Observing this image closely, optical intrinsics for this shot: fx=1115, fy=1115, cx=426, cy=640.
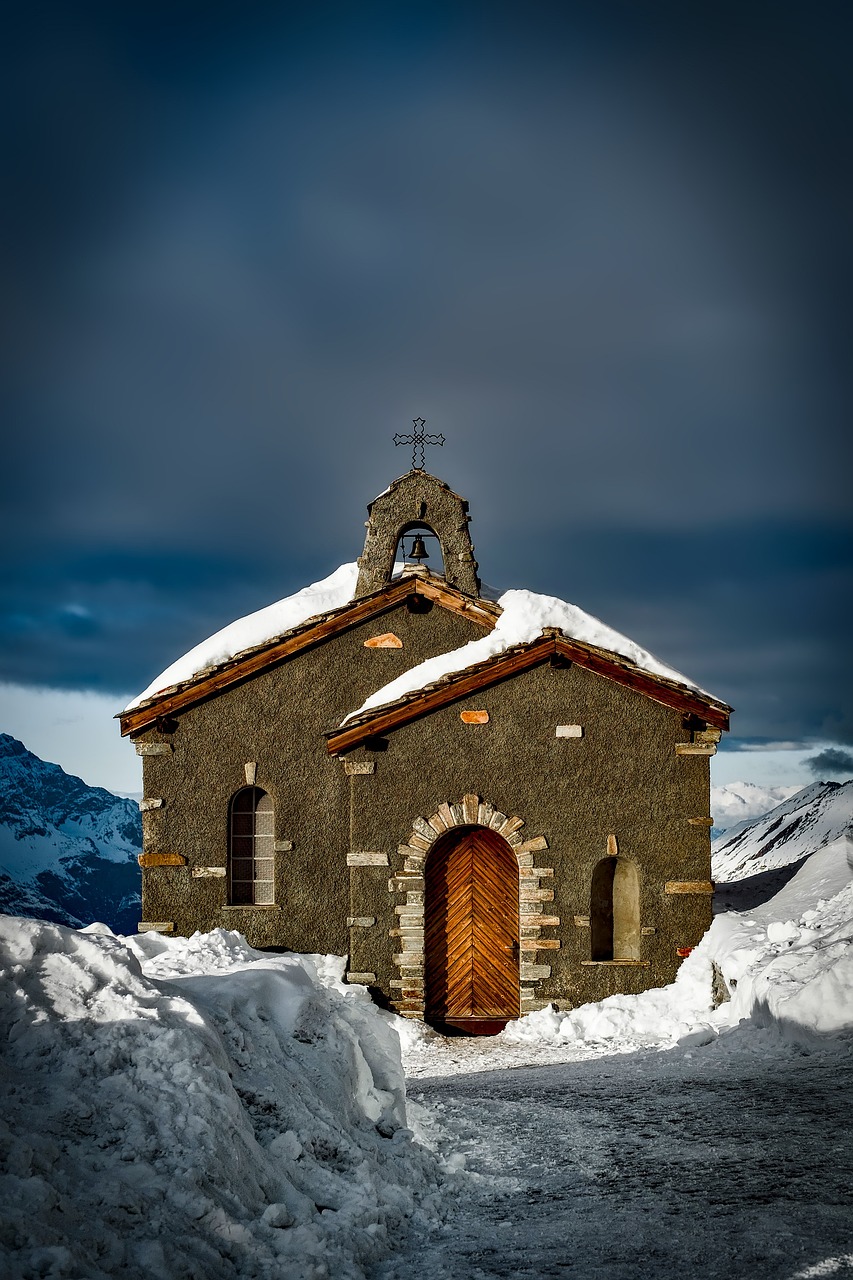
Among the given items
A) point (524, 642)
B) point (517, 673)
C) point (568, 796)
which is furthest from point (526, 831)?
point (524, 642)

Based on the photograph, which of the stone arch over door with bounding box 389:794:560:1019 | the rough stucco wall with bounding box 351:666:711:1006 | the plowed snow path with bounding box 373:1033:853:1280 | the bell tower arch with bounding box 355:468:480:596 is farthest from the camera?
the bell tower arch with bounding box 355:468:480:596

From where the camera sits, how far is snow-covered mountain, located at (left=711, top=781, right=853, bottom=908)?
25094 mm

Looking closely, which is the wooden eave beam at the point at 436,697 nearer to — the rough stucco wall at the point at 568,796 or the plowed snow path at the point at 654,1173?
the rough stucco wall at the point at 568,796

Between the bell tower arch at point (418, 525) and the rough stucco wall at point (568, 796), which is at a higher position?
the bell tower arch at point (418, 525)

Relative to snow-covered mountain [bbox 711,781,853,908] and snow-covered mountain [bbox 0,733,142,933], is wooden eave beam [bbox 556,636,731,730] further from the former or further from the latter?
snow-covered mountain [bbox 0,733,142,933]

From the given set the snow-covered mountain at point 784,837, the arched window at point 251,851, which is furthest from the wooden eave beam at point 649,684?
the snow-covered mountain at point 784,837

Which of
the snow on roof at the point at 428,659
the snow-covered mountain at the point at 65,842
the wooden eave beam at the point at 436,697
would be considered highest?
the snow on roof at the point at 428,659

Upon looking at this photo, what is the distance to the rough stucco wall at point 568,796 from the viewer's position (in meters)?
14.2

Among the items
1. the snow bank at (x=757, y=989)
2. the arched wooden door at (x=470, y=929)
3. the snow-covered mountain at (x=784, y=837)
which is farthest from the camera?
the snow-covered mountain at (x=784, y=837)

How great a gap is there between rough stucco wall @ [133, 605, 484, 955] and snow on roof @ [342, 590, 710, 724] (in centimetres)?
105

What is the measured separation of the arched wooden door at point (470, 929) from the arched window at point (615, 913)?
1060mm

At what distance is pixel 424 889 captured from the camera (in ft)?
47.1

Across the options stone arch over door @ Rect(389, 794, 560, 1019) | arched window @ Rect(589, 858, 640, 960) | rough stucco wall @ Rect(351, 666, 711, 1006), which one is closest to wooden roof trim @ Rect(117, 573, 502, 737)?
rough stucco wall @ Rect(351, 666, 711, 1006)

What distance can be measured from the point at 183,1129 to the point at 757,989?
723 centimetres
